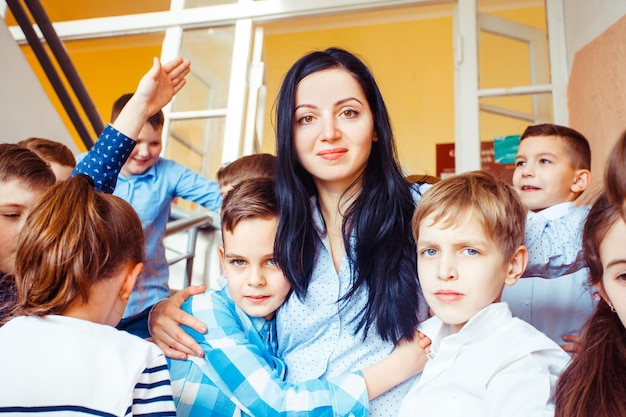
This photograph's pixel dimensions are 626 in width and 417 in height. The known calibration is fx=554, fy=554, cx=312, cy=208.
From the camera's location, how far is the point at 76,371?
32.3 inches

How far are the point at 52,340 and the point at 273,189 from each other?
59 cm

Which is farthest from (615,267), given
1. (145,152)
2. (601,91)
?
(145,152)

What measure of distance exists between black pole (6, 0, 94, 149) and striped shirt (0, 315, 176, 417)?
4.98ft

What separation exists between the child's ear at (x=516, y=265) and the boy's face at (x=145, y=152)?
61.9 inches

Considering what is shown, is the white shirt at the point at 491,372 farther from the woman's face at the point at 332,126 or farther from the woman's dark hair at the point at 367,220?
the woman's face at the point at 332,126

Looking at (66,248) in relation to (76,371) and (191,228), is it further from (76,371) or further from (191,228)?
(191,228)

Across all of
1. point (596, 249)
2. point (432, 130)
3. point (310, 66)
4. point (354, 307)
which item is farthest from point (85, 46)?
point (596, 249)

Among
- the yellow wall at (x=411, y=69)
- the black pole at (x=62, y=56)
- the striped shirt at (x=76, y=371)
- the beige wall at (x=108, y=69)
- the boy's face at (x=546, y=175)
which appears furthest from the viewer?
the beige wall at (x=108, y=69)

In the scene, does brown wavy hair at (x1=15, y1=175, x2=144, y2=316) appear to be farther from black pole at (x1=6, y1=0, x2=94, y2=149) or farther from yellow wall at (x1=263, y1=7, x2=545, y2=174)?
yellow wall at (x1=263, y1=7, x2=545, y2=174)

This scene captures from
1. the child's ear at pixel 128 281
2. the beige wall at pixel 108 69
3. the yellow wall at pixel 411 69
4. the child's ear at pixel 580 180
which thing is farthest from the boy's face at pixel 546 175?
the beige wall at pixel 108 69

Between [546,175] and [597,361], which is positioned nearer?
[597,361]

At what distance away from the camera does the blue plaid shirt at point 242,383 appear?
40.1 inches

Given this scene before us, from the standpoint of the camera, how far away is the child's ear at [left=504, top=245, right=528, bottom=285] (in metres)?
1.02

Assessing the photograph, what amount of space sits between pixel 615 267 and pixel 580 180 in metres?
1.06
